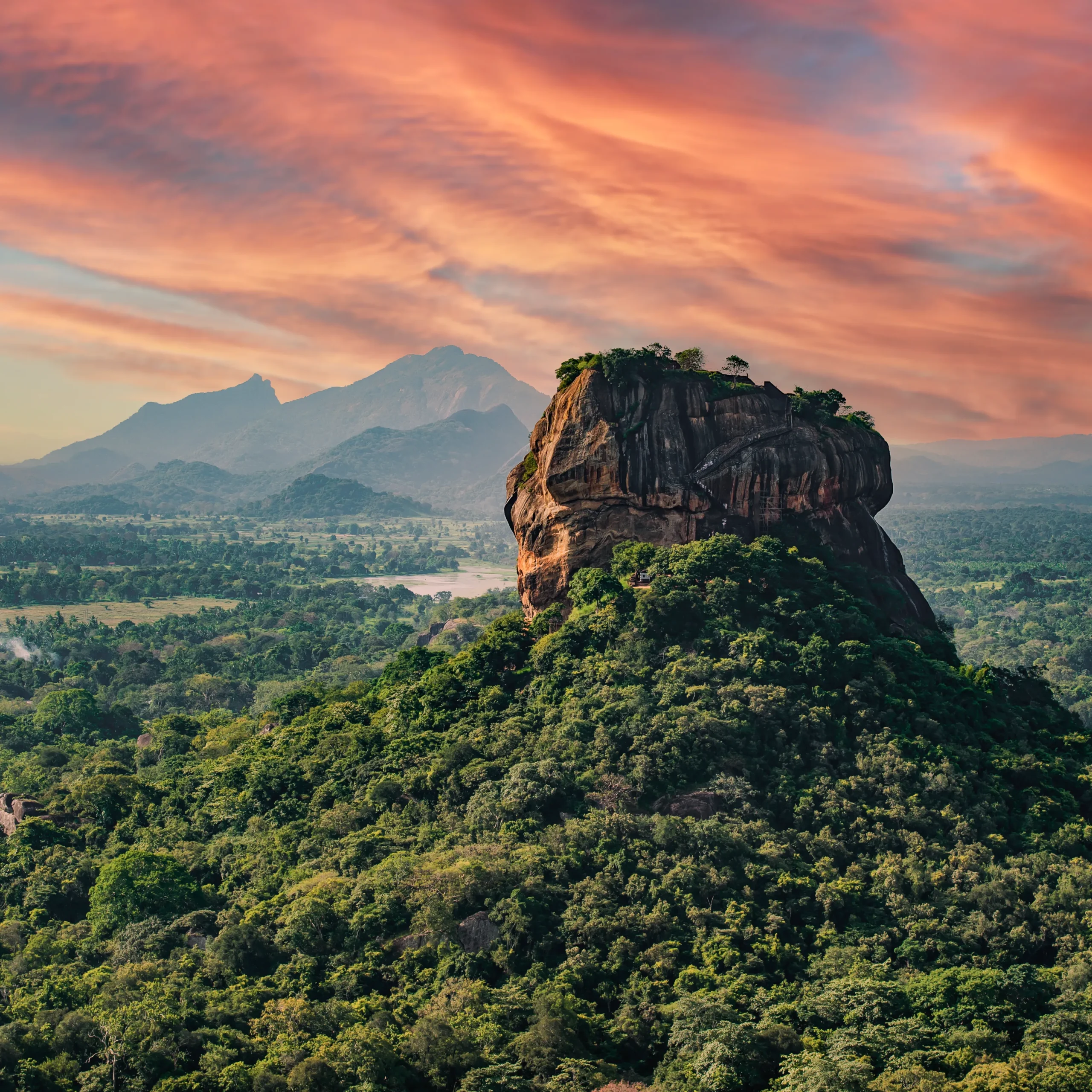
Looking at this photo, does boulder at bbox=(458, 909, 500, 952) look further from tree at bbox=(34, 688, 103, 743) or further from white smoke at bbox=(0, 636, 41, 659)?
white smoke at bbox=(0, 636, 41, 659)

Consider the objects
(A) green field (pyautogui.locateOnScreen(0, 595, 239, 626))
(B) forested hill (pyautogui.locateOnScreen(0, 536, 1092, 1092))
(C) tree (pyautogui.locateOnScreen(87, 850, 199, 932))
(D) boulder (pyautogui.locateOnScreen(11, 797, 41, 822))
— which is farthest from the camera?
(A) green field (pyautogui.locateOnScreen(0, 595, 239, 626))

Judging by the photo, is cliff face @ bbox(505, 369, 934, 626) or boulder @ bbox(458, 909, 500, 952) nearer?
boulder @ bbox(458, 909, 500, 952)

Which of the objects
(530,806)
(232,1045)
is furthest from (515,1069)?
(530,806)

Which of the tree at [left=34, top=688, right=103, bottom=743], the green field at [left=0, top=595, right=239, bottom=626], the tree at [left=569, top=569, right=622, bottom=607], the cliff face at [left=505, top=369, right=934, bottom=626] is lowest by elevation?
the tree at [left=34, top=688, right=103, bottom=743]

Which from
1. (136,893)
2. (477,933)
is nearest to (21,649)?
(136,893)

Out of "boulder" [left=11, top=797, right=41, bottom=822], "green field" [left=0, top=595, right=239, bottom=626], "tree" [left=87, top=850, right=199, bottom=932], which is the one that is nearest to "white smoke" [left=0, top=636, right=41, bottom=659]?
"green field" [left=0, top=595, right=239, bottom=626]

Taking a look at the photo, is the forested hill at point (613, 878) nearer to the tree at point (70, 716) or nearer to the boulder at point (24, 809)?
the boulder at point (24, 809)
